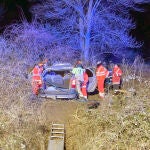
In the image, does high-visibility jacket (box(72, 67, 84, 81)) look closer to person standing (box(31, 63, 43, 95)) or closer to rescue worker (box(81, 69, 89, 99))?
rescue worker (box(81, 69, 89, 99))

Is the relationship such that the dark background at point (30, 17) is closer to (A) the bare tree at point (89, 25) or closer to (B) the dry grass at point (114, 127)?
(A) the bare tree at point (89, 25)

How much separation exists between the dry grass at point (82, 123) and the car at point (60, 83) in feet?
2.29

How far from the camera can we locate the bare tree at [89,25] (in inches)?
1006

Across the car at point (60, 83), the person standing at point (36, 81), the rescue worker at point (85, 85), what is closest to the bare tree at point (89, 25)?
the car at point (60, 83)

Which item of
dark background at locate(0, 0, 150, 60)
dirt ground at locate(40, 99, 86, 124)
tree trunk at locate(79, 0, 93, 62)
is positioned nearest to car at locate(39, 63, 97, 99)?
dirt ground at locate(40, 99, 86, 124)

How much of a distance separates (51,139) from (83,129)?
135 cm

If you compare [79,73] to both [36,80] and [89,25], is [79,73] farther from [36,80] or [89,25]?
[89,25]

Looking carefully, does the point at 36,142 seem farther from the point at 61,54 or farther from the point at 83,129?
the point at 61,54

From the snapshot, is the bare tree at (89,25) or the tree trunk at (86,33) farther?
the bare tree at (89,25)

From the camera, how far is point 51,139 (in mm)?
15648

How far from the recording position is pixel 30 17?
34031mm

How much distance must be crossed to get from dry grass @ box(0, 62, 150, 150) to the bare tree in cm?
847

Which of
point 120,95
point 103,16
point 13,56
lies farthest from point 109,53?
point 120,95

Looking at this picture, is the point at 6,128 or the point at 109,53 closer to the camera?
the point at 6,128
